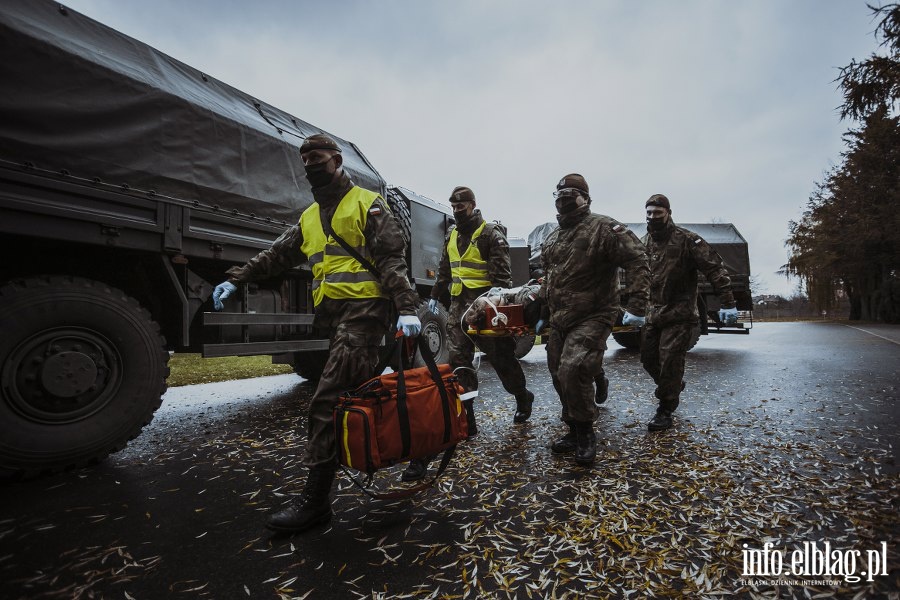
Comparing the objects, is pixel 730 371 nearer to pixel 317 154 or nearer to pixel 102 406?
pixel 317 154

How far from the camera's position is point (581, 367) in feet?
12.0

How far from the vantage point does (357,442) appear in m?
2.35

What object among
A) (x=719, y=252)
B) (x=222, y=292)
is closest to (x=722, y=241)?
(x=719, y=252)

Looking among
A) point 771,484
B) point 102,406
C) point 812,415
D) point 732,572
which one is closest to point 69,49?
point 102,406

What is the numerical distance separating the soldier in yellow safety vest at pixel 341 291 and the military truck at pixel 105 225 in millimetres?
1896

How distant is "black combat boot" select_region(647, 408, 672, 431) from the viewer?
4.50 metres

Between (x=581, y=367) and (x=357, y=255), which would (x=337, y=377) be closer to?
(x=357, y=255)

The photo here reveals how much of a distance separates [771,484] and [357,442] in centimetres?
276

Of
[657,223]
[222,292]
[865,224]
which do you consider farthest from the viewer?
[865,224]

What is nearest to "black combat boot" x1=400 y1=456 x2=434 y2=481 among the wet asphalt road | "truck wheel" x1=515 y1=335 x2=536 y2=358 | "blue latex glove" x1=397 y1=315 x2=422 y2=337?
the wet asphalt road

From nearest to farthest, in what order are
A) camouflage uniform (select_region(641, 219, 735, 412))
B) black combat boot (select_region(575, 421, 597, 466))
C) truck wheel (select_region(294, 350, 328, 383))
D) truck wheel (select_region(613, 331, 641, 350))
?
black combat boot (select_region(575, 421, 597, 466)) → camouflage uniform (select_region(641, 219, 735, 412)) → truck wheel (select_region(294, 350, 328, 383)) → truck wheel (select_region(613, 331, 641, 350))

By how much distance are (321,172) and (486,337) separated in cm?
243

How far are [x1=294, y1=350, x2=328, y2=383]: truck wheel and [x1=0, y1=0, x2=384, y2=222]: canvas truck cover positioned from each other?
2.65 metres

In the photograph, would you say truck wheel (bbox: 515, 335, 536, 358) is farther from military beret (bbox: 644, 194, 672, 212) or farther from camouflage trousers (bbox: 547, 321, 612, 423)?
camouflage trousers (bbox: 547, 321, 612, 423)
